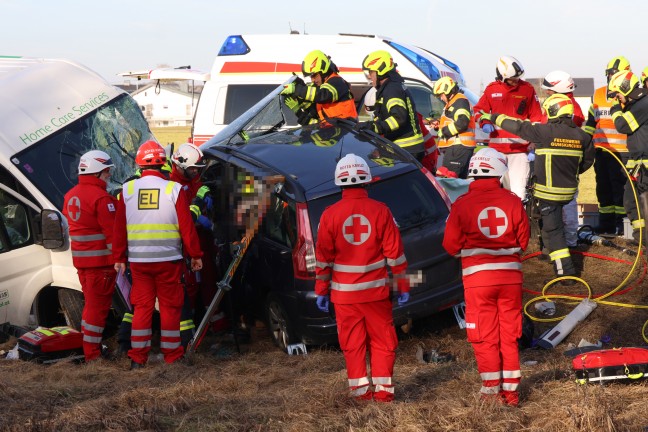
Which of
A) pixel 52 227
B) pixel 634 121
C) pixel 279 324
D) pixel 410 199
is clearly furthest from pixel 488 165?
pixel 634 121

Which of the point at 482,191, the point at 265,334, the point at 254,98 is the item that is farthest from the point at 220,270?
the point at 254,98

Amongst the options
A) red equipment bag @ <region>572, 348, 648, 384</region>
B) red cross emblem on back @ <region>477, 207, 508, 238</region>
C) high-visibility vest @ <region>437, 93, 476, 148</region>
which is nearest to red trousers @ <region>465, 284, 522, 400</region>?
red cross emblem on back @ <region>477, 207, 508, 238</region>

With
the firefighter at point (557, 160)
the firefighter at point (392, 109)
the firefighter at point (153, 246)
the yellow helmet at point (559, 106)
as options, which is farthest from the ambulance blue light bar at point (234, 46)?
the firefighter at point (153, 246)

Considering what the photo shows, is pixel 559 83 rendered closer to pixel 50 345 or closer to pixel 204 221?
pixel 204 221

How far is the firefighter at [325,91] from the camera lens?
8789mm

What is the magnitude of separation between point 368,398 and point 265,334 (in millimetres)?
2236

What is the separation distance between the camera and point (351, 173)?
5.48 m

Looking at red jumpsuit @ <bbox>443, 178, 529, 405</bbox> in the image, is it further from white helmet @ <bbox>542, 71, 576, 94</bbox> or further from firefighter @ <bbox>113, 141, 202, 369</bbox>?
white helmet @ <bbox>542, 71, 576, 94</bbox>

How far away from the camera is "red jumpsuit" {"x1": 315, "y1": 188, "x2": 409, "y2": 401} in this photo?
550cm

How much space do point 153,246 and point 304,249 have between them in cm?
120

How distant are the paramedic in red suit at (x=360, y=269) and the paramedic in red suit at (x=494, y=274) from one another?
0.48 m

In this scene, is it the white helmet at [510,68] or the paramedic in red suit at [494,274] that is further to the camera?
the white helmet at [510,68]

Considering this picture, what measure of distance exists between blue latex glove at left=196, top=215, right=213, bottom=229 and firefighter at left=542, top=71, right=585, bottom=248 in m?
3.83

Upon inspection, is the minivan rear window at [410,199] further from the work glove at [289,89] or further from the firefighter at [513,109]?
the firefighter at [513,109]
